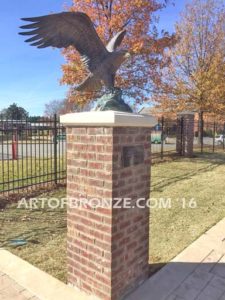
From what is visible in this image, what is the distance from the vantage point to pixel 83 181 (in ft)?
9.66

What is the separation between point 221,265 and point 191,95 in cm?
1530

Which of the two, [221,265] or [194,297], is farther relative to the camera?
[221,265]

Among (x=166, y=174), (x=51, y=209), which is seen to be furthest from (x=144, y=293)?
(x=166, y=174)

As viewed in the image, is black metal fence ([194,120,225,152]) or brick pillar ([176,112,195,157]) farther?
black metal fence ([194,120,225,152])

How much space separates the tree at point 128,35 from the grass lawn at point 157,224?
195 inches

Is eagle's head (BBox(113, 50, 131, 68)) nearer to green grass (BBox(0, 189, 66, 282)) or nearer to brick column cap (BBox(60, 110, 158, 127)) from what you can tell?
brick column cap (BBox(60, 110, 158, 127))

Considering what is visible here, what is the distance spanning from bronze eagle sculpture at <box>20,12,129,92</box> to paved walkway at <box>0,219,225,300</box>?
2.08 meters

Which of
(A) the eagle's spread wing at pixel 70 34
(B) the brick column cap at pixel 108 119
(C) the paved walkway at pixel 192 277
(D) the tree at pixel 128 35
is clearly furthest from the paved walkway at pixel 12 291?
(D) the tree at pixel 128 35

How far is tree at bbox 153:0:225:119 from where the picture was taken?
1686cm

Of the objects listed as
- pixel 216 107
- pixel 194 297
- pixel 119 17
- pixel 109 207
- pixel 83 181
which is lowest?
pixel 194 297

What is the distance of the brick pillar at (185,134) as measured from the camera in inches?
511

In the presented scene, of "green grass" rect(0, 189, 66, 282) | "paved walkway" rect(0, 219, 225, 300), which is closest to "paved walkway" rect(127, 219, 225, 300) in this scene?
"paved walkway" rect(0, 219, 225, 300)

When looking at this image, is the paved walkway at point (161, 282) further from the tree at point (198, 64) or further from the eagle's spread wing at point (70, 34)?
the tree at point (198, 64)

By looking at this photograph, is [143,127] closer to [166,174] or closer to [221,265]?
[221,265]
